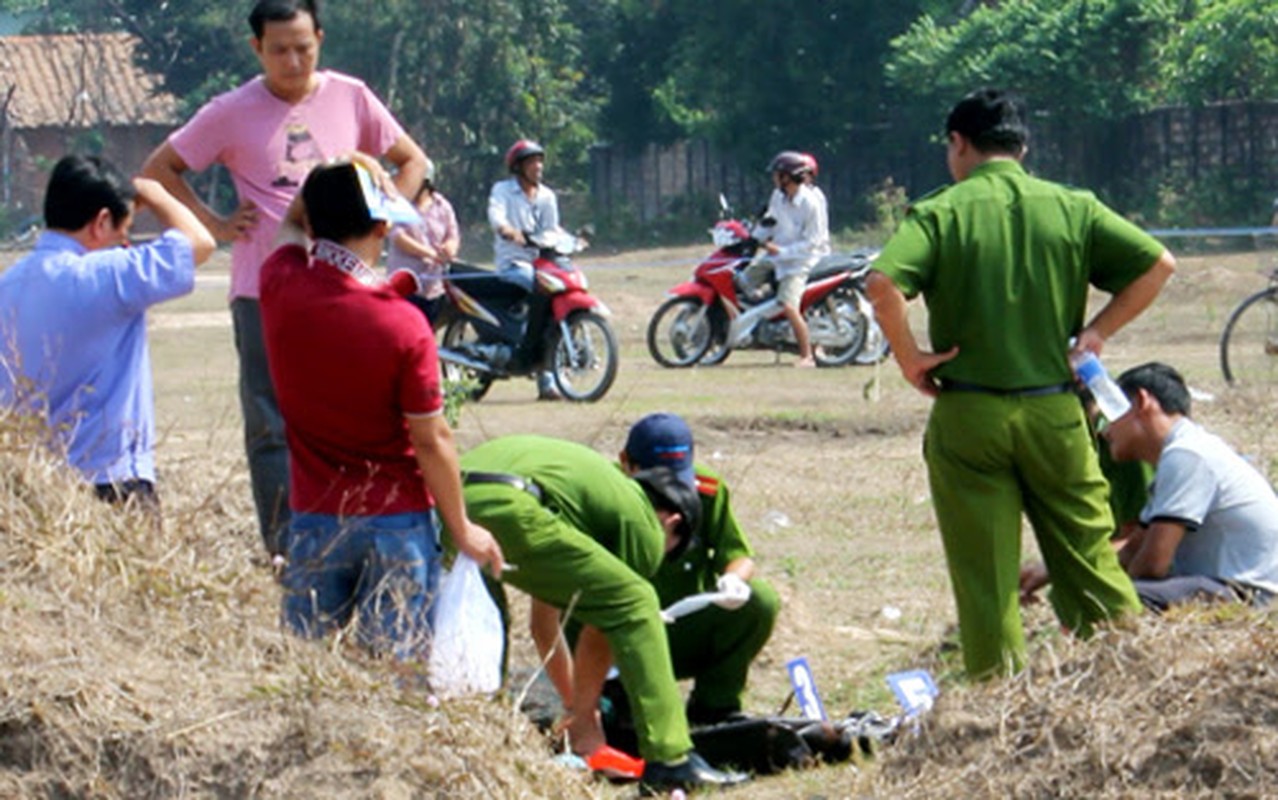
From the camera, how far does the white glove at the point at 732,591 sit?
22.3ft

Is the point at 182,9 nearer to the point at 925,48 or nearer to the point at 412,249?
the point at 925,48

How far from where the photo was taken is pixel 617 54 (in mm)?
40500

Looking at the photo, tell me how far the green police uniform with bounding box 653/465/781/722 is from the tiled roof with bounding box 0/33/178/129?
42.2 m

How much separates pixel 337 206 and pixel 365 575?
0.88 meters

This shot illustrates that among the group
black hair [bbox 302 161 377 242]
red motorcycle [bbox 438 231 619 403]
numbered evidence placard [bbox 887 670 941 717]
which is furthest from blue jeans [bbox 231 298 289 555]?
red motorcycle [bbox 438 231 619 403]

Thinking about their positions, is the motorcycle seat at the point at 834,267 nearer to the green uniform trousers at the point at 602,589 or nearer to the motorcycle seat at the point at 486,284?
the motorcycle seat at the point at 486,284

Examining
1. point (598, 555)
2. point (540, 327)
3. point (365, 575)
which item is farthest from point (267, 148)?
point (540, 327)

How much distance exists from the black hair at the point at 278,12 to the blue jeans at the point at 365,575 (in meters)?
1.89

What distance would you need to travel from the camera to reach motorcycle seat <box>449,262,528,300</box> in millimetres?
15070

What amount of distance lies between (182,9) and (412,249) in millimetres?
32803

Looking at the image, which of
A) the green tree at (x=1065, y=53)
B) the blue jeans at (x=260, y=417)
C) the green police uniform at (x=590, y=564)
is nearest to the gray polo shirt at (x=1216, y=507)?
the green police uniform at (x=590, y=564)

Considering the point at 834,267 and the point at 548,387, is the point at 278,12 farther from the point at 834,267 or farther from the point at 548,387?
the point at 834,267

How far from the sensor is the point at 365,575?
555 cm

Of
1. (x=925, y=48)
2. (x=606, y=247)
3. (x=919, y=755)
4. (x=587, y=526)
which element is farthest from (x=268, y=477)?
(x=606, y=247)
